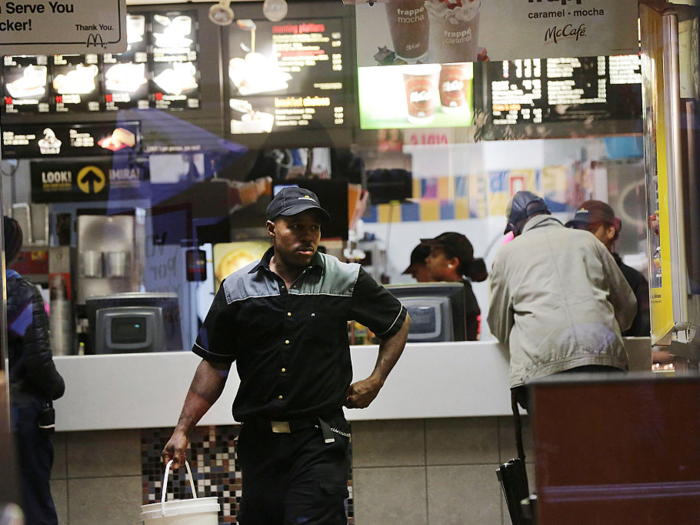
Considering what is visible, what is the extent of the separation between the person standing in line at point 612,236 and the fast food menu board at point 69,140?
8.44 ft

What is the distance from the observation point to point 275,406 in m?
3.07

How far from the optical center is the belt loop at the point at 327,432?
303cm

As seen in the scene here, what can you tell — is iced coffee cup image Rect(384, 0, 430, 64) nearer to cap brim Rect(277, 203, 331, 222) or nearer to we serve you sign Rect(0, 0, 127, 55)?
cap brim Rect(277, 203, 331, 222)

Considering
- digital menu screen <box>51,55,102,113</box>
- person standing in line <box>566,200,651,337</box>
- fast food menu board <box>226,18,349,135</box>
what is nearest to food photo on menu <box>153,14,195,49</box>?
fast food menu board <box>226,18,349,135</box>

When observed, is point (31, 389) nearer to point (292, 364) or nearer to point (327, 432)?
point (292, 364)

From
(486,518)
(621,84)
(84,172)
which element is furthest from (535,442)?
(84,172)

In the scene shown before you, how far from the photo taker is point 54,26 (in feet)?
11.9

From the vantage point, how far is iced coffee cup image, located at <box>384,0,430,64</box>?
377cm

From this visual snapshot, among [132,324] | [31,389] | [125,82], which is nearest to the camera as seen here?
[31,389]

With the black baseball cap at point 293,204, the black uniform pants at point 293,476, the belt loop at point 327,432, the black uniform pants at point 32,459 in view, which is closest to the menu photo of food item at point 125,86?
the black uniform pants at point 32,459

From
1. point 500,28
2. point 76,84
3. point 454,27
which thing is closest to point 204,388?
point 454,27

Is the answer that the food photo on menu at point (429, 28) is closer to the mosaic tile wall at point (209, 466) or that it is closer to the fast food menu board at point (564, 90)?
the fast food menu board at point (564, 90)

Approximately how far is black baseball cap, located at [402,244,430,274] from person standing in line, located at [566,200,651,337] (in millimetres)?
918

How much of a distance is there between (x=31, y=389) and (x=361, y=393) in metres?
1.68
